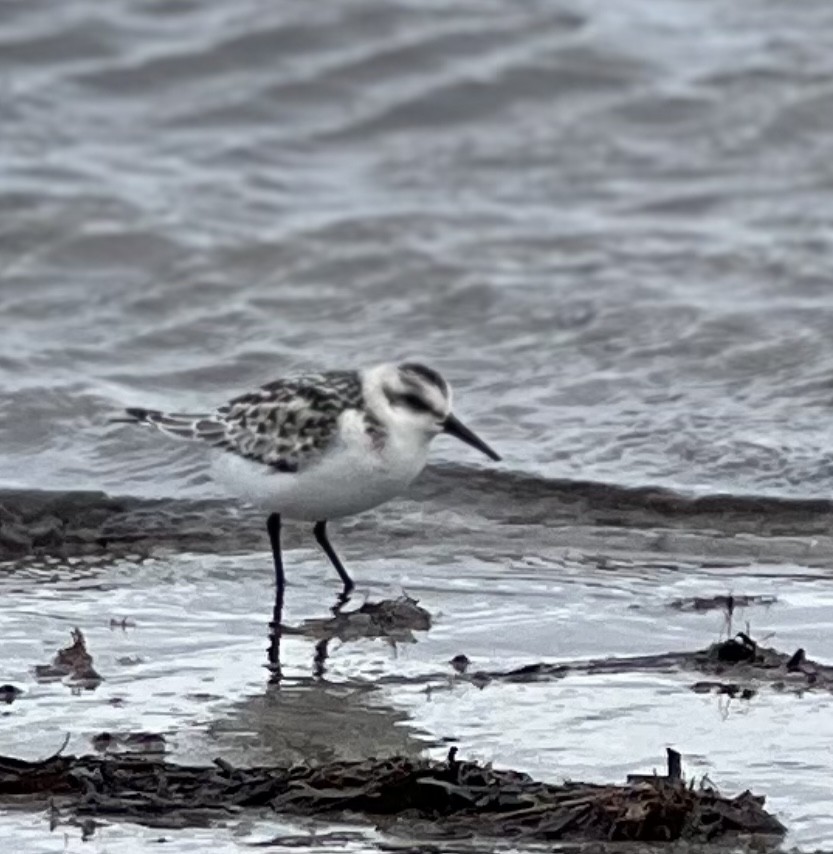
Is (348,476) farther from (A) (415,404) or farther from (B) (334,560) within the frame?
(B) (334,560)

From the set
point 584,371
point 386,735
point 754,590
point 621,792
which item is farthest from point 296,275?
point 621,792

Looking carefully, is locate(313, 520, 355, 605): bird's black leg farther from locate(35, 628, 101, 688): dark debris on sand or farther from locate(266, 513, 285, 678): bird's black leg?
locate(35, 628, 101, 688): dark debris on sand

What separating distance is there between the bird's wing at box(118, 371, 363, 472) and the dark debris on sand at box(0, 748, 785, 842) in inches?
68.2

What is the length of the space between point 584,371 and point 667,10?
5981 millimetres

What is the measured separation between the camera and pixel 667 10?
15.0m

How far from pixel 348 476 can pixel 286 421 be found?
1.05 feet

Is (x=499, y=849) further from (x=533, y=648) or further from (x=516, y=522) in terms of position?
(x=516, y=522)

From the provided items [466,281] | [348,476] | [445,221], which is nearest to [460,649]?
[348,476]

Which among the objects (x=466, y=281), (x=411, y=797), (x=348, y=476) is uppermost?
(x=466, y=281)

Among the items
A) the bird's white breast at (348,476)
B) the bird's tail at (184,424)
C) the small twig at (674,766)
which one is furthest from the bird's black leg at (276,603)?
the small twig at (674,766)

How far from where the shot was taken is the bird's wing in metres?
6.44

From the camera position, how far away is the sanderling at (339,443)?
6.36 meters

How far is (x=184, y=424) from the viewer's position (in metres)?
7.11

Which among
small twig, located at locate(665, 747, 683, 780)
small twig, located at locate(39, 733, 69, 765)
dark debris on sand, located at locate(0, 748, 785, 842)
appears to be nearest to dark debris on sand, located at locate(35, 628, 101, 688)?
small twig, located at locate(39, 733, 69, 765)
